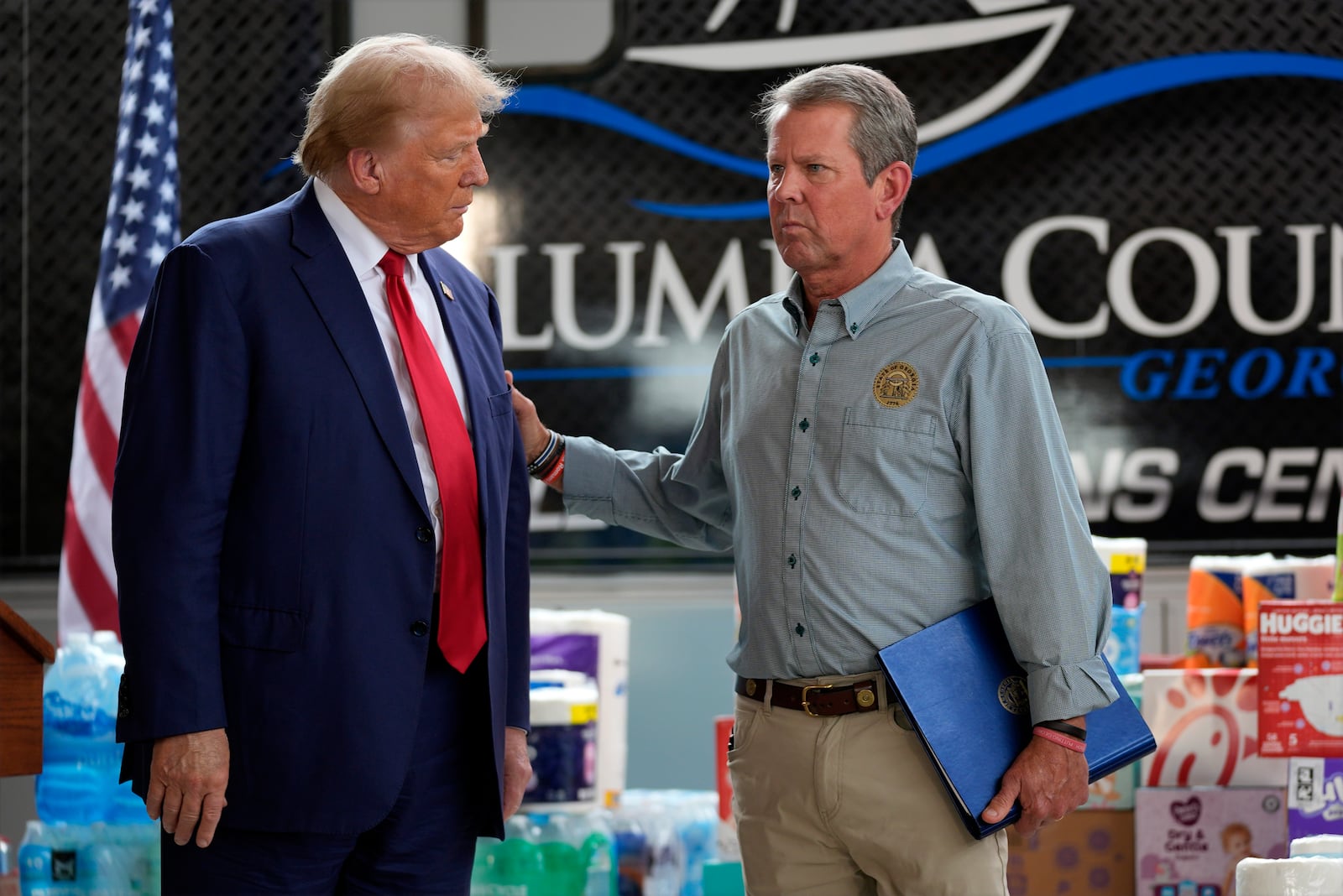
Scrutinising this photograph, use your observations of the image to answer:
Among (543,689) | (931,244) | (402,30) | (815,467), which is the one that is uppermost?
(402,30)

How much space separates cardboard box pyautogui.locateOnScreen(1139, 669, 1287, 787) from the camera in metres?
3.14

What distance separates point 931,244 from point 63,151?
268 cm

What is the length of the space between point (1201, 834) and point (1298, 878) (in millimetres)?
1371

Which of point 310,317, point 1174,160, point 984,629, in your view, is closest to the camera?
point 310,317

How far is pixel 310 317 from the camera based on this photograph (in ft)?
5.88

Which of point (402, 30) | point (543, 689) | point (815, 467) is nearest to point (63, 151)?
point (402, 30)

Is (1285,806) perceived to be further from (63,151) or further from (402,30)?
(63,151)

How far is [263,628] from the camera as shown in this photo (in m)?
1.74

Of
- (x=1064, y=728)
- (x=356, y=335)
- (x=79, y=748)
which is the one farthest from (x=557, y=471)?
(x=79, y=748)

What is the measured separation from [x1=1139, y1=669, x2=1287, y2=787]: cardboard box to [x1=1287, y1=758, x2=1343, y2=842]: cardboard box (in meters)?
0.39

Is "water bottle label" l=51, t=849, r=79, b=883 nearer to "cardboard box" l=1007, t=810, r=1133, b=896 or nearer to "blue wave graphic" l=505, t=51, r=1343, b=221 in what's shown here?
"cardboard box" l=1007, t=810, r=1133, b=896

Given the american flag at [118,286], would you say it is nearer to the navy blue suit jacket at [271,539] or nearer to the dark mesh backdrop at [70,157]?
the dark mesh backdrop at [70,157]

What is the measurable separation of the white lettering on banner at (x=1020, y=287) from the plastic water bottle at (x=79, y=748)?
1.48m

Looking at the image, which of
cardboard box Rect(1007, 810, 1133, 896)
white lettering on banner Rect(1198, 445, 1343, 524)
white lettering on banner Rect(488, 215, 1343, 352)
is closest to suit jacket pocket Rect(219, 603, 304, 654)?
cardboard box Rect(1007, 810, 1133, 896)
